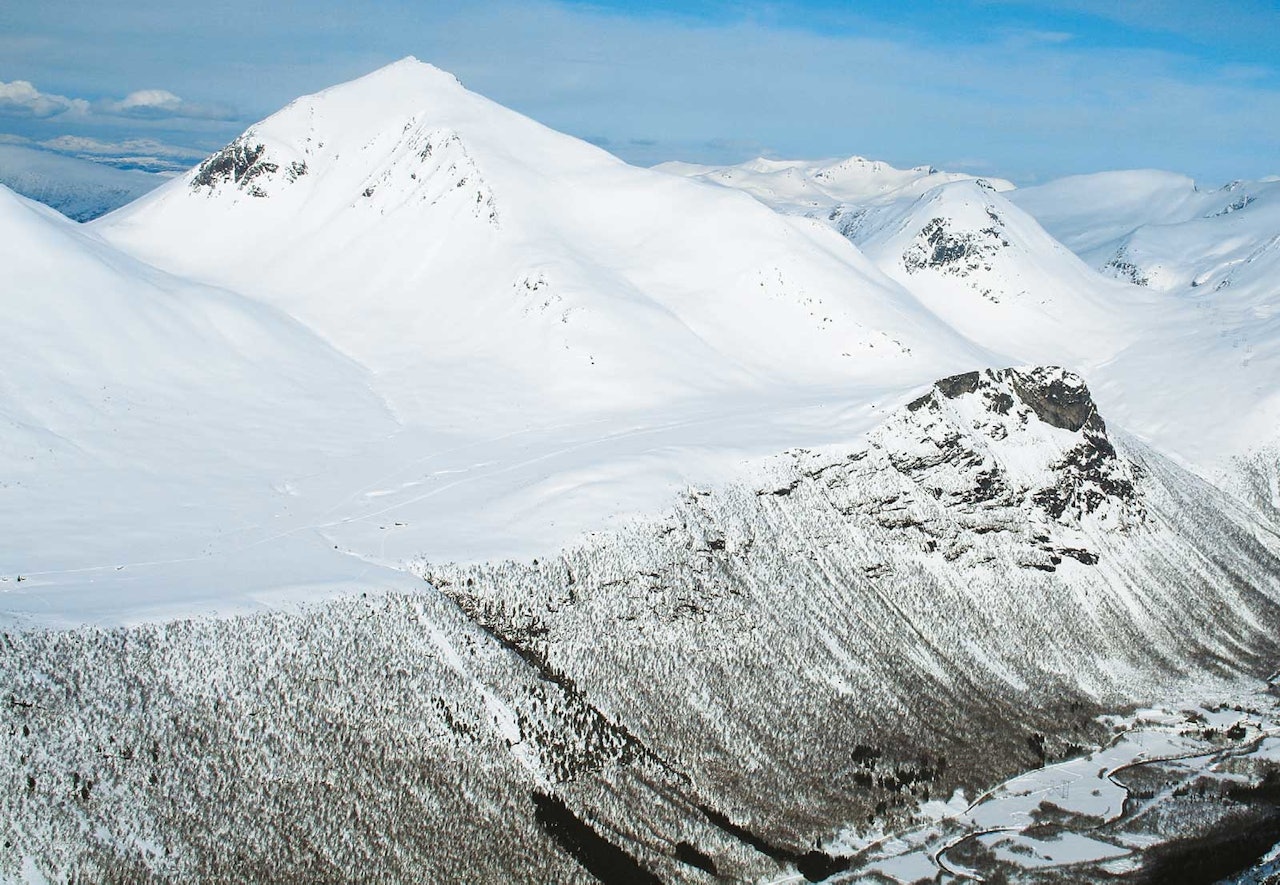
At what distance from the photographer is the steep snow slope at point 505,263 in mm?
122375

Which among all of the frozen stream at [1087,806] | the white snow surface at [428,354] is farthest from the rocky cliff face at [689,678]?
the white snow surface at [428,354]

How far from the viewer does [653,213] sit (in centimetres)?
15750

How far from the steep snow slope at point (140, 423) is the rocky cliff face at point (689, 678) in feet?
27.5

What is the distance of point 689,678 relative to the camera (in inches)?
3078

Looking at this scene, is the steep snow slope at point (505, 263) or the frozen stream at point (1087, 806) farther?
the steep snow slope at point (505, 263)

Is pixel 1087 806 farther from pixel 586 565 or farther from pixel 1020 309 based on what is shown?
pixel 1020 309

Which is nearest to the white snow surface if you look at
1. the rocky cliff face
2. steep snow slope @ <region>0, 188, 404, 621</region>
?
steep snow slope @ <region>0, 188, 404, 621</region>

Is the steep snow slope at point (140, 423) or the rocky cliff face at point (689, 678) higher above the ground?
the steep snow slope at point (140, 423)

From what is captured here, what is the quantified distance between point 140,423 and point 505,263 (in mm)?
53416

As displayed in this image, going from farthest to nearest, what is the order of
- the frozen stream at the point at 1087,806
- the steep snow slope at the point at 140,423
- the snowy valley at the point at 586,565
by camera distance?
the steep snow slope at the point at 140,423 < the frozen stream at the point at 1087,806 < the snowy valley at the point at 586,565

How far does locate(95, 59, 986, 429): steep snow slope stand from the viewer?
122375 millimetres

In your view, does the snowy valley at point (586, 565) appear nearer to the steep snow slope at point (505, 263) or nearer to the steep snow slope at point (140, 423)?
the steep snow slope at point (140, 423)

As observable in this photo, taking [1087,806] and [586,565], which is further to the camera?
[586,565]

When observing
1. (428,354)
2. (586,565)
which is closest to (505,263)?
(428,354)
